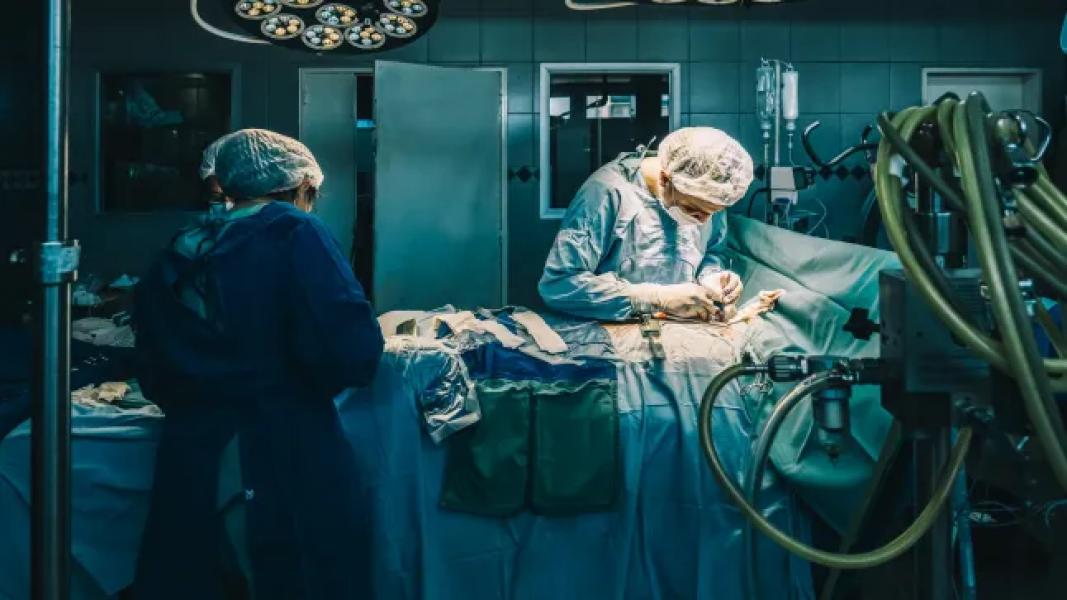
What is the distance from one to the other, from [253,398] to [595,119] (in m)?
3.94

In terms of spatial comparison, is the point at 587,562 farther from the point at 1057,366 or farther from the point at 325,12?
the point at 325,12

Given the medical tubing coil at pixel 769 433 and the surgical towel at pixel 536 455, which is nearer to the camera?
the medical tubing coil at pixel 769 433

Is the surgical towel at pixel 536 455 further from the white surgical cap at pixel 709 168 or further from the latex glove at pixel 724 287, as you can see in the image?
the white surgical cap at pixel 709 168

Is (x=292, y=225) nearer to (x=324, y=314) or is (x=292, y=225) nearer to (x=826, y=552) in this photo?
(x=324, y=314)

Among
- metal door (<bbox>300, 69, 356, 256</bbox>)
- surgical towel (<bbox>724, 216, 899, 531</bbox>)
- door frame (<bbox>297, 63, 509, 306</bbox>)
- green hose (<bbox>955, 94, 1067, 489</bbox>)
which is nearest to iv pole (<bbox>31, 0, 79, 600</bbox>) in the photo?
green hose (<bbox>955, 94, 1067, 489</bbox>)

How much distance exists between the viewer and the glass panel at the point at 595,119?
214 inches

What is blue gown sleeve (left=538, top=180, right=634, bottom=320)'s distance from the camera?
292 centimetres

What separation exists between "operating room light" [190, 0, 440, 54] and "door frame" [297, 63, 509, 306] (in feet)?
6.69

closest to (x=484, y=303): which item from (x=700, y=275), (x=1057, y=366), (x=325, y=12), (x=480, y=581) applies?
(x=700, y=275)

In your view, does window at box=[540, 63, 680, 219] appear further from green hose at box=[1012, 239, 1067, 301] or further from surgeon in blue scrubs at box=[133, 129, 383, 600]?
green hose at box=[1012, 239, 1067, 301]

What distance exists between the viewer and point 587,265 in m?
Answer: 3.01

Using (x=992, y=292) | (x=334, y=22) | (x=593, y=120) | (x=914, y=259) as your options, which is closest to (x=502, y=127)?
(x=593, y=120)

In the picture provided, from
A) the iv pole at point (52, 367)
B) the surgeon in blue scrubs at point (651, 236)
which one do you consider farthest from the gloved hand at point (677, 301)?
the iv pole at point (52, 367)

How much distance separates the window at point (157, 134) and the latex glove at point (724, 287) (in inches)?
143
